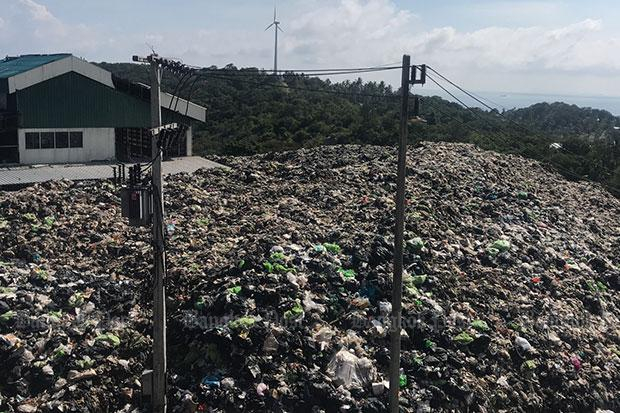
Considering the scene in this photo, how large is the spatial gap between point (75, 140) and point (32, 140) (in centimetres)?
163

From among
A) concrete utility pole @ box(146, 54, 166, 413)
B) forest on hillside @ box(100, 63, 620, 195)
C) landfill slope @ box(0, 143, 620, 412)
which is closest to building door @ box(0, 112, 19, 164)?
landfill slope @ box(0, 143, 620, 412)

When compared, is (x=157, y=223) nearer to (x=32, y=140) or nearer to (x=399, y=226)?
(x=399, y=226)

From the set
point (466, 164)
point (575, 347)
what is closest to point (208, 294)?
point (575, 347)

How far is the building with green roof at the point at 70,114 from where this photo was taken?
21.7 metres

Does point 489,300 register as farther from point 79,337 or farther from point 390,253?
point 79,337

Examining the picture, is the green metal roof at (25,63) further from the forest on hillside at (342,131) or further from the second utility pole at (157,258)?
the second utility pole at (157,258)

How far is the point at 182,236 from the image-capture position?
1388 centimetres

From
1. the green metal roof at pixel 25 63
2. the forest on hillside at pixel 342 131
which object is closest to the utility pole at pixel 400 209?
the forest on hillside at pixel 342 131

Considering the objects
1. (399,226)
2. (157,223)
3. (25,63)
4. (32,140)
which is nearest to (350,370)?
(399,226)

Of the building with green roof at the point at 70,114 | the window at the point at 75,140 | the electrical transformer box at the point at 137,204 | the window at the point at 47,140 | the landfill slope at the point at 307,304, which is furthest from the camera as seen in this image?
the window at the point at 75,140

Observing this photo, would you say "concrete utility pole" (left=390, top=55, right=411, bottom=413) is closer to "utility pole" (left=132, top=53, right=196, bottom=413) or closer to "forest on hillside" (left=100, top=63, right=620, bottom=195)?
"utility pole" (left=132, top=53, right=196, bottom=413)

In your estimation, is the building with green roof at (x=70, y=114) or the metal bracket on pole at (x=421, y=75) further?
the building with green roof at (x=70, y=114)

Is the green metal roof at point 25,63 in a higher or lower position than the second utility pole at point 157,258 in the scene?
higher

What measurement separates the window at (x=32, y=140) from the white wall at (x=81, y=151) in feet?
0.40
